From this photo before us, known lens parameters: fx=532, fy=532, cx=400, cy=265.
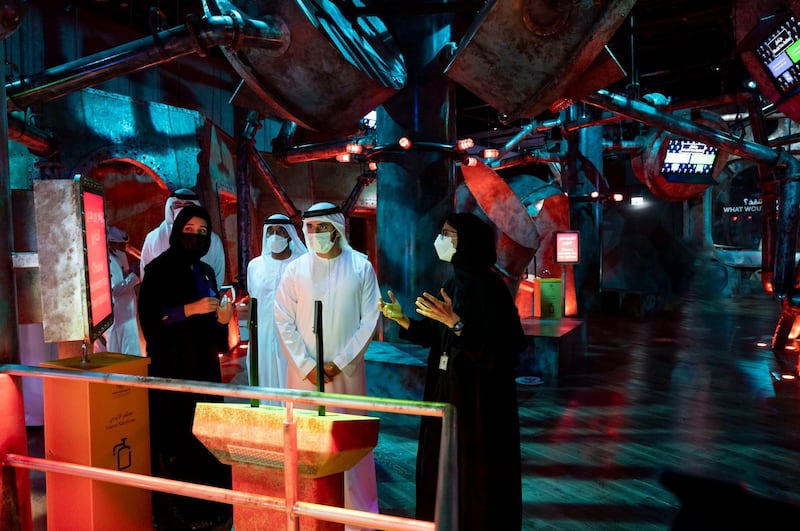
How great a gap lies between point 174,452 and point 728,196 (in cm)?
2214

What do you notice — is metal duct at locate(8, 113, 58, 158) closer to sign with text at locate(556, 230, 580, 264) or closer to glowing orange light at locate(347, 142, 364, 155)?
glowing orange light at locate(347, 142, 364, 155)

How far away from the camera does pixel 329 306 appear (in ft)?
11.1

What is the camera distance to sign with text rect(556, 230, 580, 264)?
399 inches

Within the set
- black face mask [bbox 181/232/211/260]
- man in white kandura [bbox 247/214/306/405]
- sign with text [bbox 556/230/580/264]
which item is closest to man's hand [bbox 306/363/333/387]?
black face mask [bbox 181/232/211/260]

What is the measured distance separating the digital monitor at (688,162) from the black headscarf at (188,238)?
13933 millimetres

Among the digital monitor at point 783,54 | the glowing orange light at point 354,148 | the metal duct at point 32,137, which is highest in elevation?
the digital monitor at point 783,54

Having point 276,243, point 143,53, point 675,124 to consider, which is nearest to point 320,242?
point 276,243

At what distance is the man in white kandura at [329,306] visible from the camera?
10.9ft

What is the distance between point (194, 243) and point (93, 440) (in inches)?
54.6

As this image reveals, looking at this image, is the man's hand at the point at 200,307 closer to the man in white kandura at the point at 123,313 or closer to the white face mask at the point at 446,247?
the white face mask at the point at 446,247

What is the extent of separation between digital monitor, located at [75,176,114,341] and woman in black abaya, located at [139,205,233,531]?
1.46 feet

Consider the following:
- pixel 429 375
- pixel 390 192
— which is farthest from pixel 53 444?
pixel 390 192

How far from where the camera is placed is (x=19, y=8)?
2.20 m

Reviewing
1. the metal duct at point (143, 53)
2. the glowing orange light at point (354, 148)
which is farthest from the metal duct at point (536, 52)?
the glowing orange light at point (354, 148)
